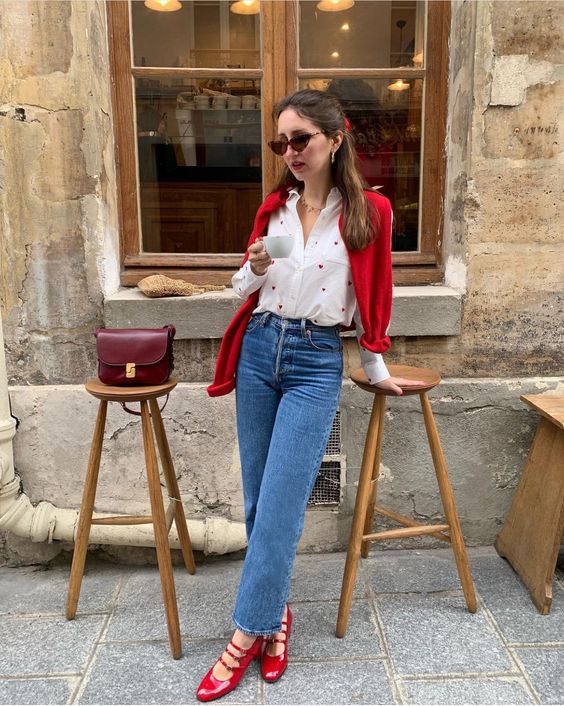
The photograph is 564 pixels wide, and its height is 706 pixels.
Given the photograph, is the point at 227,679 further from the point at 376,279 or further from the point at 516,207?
the point at 516,207

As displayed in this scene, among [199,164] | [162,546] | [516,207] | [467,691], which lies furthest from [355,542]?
[199,164]

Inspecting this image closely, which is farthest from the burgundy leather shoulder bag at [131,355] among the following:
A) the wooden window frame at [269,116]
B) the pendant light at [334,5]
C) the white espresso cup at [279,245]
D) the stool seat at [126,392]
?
the pendant light at [334,5]

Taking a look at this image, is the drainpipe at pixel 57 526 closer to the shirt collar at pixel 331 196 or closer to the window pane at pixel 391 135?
the shirt collar at pixel 331 196

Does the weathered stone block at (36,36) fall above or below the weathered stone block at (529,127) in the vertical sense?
above

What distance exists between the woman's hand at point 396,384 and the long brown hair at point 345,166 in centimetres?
53

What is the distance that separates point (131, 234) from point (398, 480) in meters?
1.76

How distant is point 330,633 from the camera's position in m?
2.42

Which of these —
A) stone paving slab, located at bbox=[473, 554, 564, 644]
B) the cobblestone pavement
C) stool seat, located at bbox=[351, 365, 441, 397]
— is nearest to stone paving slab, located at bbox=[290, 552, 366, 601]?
the cobblestone pavement

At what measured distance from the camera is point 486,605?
259 centimetres

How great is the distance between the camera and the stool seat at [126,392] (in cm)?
223

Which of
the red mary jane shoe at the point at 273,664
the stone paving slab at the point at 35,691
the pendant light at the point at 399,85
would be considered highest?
the pendant light at the point at 399,85

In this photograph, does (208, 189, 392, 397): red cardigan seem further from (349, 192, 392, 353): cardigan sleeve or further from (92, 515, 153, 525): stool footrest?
(92, 515, 153, 525): stool footrest

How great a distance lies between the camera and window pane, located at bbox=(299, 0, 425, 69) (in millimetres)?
3010

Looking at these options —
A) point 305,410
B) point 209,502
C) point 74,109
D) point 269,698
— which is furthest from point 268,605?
point 74,109
